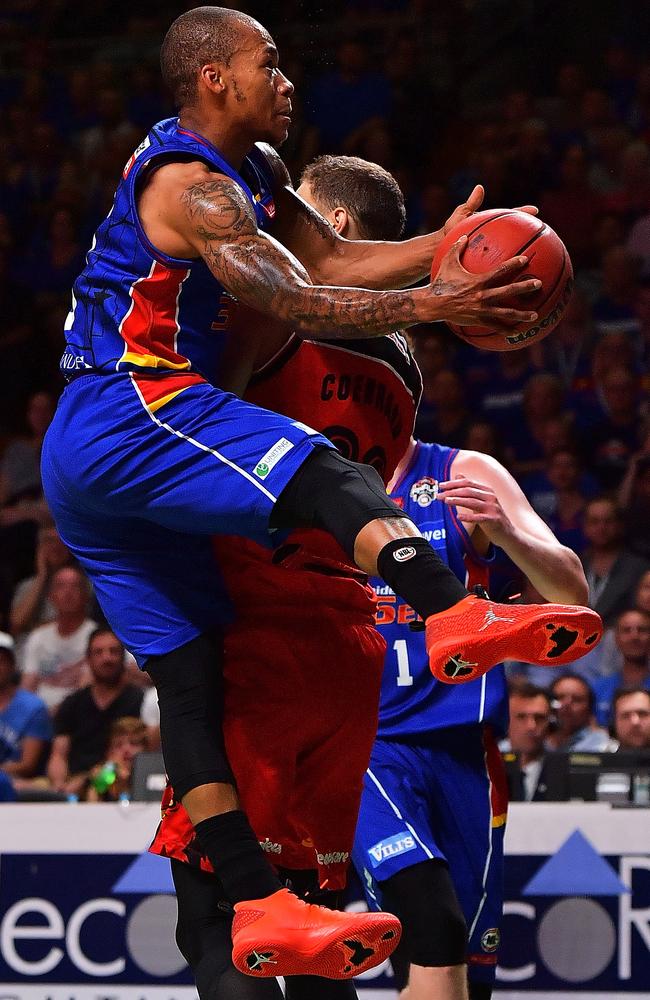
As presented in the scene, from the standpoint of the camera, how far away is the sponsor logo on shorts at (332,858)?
3.53 meters

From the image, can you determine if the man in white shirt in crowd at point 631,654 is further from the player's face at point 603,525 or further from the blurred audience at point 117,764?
the blurred audience at point 117,764

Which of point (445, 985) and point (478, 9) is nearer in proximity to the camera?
point (445, 985)

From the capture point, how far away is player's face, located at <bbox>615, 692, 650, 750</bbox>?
6297 millimetres

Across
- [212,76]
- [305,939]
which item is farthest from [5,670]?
[305,939]

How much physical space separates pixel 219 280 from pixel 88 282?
14.6 inches

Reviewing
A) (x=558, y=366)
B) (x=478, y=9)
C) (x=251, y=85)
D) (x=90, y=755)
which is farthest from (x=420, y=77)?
(x=251, y=85)

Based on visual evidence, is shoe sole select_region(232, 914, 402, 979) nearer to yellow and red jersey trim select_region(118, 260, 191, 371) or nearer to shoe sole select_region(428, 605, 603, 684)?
shoe sole select_region(428, 605, 603, 684)

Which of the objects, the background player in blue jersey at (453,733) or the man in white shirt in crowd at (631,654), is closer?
the background player in blue jersey at (453,733)

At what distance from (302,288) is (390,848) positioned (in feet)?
6.13

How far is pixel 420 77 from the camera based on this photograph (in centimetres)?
1058

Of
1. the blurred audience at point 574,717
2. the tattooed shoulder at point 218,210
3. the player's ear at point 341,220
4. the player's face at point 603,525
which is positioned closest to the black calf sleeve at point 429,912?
the player's ear at point 341,220

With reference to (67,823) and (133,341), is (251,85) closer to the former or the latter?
(133,341)

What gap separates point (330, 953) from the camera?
2955mm

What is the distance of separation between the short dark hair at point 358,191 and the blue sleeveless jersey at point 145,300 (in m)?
0.82
